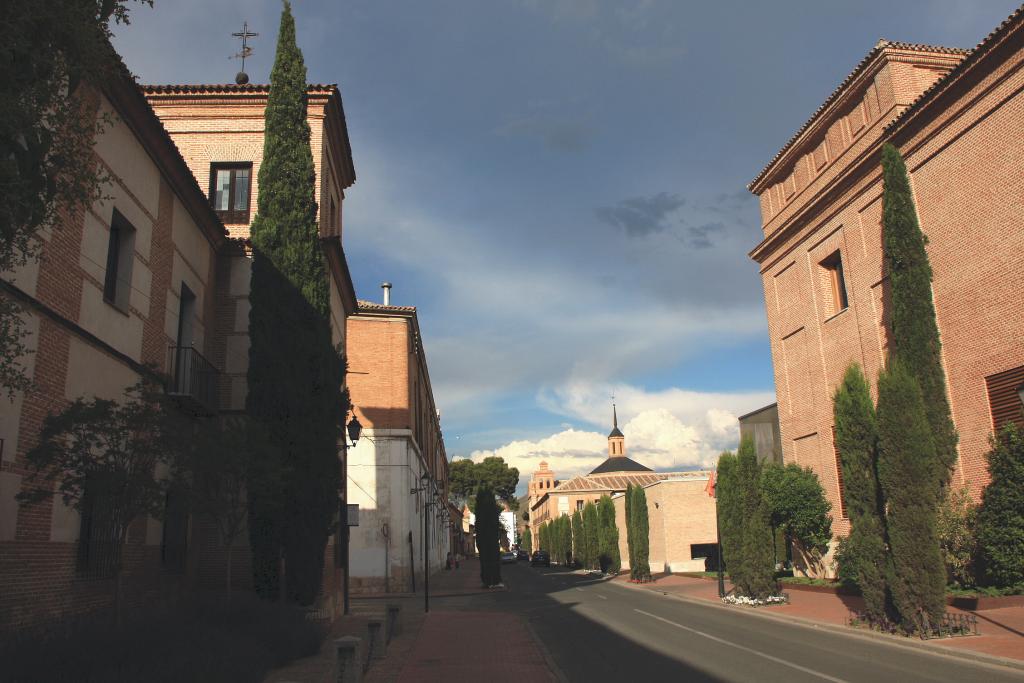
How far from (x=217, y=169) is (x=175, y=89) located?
2.45 m

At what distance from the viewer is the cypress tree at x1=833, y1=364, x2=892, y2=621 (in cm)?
1370

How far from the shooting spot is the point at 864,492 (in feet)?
46.6

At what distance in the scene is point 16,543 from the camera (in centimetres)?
830

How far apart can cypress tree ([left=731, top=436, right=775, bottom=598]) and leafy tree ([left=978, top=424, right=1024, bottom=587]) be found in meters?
5.17

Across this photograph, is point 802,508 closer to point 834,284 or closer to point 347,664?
point 834,284

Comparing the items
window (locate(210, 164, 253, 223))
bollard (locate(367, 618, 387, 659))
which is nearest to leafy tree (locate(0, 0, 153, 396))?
bollard (locate(367, 618, 387, 659))

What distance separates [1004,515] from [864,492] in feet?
15.9

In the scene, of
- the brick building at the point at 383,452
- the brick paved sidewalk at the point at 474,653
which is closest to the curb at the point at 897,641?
the brick paved sidewalk at the point at 474,653

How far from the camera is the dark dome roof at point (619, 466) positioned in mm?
113250

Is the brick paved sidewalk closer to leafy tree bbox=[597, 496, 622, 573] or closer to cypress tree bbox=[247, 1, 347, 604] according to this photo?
cypress tree bbox=[247, 1, 347, 604]

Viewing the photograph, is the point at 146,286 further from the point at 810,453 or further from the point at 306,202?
the point at 810,453

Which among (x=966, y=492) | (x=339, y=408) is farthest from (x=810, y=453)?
(x=339, y=408)

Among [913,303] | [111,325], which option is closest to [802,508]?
[913,303]

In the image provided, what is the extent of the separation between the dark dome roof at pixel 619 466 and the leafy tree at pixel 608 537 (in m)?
70.0
